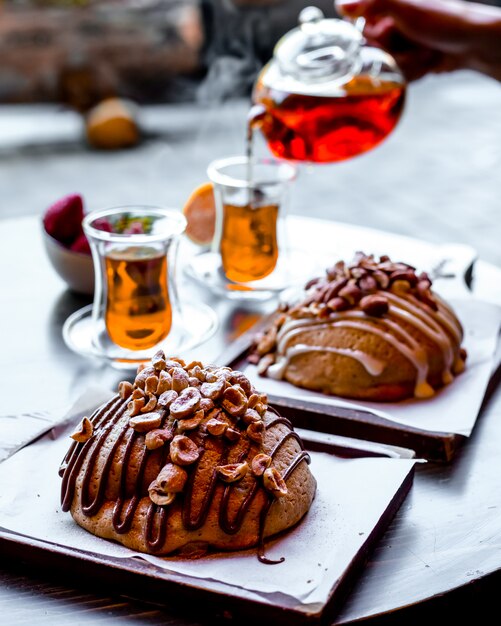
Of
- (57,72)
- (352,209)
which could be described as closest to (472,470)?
(352,209)

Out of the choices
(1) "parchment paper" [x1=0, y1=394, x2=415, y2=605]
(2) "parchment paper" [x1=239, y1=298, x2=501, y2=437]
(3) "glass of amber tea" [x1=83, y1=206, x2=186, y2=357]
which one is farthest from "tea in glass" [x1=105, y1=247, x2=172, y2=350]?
(1) "parchment paper" [x1=0, y1=394, x2=415, y2=605]

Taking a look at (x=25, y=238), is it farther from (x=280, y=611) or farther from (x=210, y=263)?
(x=280, y=611)

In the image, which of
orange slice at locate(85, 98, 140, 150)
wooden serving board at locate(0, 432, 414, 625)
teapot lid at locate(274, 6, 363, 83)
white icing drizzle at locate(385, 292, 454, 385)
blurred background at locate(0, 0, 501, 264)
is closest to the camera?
wooden serving board at locate(0, 432, 414, 625)

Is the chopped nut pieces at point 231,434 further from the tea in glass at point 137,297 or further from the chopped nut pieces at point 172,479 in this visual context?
the tea in glass at point 137,297

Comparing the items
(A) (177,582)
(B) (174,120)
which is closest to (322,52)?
(A) (177,582)

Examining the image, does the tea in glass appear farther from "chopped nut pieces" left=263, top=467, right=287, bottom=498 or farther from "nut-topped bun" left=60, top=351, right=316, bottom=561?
"chopped nut pieces" left=263, top=467, right=287, bottom=498

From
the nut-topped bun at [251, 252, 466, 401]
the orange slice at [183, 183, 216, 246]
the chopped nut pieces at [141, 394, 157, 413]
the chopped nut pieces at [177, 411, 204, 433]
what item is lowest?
the orange slice at [183, 183, 216, 246]

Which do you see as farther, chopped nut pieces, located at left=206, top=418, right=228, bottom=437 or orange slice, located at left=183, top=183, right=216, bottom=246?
orange slice, located at left=183, top=183, right=216, bottom=246
